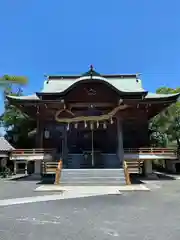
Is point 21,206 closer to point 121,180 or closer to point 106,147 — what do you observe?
point 121,180

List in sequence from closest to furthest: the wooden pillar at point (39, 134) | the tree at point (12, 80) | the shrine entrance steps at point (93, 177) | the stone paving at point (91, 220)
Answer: the stone paving at point (91, 220) → the shrine entrance steps at point (93, 177) → the wooden pillar at point (39, 134) → the tree at point (12, 80)

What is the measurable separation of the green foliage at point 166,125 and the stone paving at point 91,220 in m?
14.8

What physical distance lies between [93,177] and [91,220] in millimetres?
7308

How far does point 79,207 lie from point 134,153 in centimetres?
906

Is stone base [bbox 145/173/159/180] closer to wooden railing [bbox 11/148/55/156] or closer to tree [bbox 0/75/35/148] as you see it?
wooden railing [bbox 11/148/55/156]

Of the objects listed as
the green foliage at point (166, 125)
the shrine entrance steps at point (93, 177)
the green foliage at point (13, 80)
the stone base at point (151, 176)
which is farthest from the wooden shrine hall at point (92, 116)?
the green foliage at point (13, 80)

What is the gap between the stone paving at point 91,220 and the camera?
14.0 ft

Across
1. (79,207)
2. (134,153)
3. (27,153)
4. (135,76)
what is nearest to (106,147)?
(134,153)

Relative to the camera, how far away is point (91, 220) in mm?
5277

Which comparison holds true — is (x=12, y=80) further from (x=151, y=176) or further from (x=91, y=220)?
(x=91, y=220)

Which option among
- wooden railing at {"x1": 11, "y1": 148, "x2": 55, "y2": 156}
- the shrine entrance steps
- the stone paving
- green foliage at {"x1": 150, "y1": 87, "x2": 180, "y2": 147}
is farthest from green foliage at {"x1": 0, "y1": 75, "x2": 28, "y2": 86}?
the stone paving

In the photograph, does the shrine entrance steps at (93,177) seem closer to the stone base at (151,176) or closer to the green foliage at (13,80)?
the stone base at (151,176)

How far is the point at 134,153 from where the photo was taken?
15.3 meters

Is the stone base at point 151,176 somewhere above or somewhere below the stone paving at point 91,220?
below
